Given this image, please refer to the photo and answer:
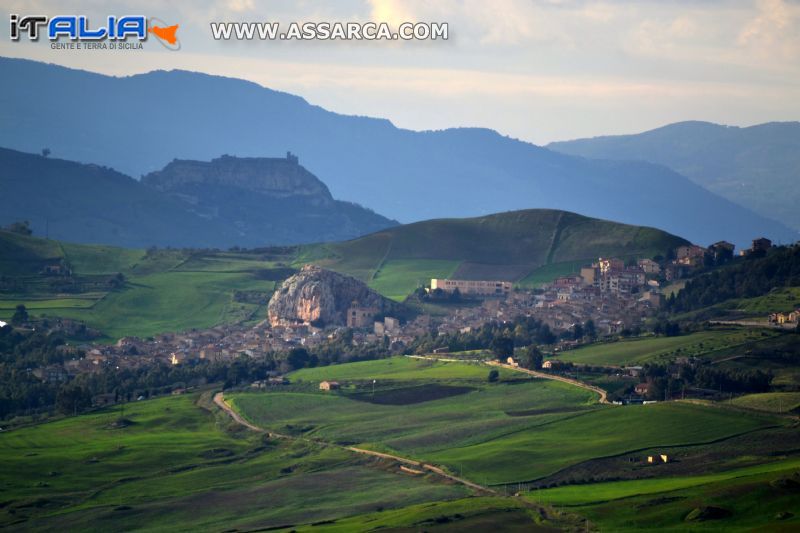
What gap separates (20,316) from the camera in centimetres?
13925

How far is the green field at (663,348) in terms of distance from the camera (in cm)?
10850

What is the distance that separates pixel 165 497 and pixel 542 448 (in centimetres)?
2186

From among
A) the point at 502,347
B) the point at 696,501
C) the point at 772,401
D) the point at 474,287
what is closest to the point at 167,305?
the point at 474,287

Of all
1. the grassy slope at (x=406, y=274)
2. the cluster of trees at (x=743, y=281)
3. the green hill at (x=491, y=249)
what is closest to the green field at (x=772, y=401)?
the cluster of trees at (x=743, y=281)

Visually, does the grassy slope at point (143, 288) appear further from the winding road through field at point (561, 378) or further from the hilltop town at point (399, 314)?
the winding road through field at point (561, 378)

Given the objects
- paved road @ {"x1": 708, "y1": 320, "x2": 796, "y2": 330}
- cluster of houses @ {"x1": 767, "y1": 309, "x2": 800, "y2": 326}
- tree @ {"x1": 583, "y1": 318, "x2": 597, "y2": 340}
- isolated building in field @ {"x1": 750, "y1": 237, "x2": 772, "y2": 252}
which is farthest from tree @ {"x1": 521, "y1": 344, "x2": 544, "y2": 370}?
isolated building in field @ {"x1": 750, "y1": 237, "x2": 772, "y2": 252}

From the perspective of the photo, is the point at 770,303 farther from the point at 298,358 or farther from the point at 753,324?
the point at 298,358

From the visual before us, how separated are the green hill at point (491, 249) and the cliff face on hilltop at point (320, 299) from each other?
9.16 metres

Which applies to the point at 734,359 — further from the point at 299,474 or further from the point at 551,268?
the point at 551,268

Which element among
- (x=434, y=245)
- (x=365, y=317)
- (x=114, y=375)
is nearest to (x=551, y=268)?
(x=434, y=245)

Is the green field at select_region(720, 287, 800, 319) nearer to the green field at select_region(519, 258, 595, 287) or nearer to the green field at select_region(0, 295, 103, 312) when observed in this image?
the green field at select_region(519, 258, 595, 287)

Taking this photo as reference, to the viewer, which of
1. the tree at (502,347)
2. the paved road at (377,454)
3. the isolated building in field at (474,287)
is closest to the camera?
the paved road at (377,454)

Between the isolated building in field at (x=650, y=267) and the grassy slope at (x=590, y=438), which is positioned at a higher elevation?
the isolated building in field at (x=650, y=267)

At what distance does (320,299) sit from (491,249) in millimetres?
40036
